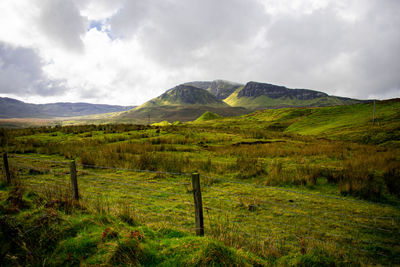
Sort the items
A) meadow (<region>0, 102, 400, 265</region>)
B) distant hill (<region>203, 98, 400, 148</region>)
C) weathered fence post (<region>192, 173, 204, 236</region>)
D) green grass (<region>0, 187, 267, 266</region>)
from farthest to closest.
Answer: distant hill (<region>203, 98, 400, 148</region>), meadow (<region>0, 102, 400, 265</region>), weathered fence post (<region>192, 173, 204, 236</region>), green grass (<region>0, 187, 267, 266</region>)

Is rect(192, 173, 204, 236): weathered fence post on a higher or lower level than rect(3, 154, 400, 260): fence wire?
higher

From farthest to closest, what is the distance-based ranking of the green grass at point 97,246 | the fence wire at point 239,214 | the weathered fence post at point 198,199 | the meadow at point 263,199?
the fence wire at point 239,214 → the meadow at point 263,199 → the weathered fence post at point 198,199 → the green grass at point 97,246

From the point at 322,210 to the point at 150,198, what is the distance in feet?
19.9

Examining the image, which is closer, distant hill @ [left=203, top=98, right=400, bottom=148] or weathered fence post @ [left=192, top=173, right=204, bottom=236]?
weathered fence post @ [left=192, top=173, right=204, bottom=236]

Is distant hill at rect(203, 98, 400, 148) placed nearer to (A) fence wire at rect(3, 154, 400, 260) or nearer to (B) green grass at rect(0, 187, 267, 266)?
(A) fence wire at rect(3, 154, 400, 260)

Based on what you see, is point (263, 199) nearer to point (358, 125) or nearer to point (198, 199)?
point (198, 199)

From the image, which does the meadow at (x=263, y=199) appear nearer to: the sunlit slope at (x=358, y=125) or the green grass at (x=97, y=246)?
the green grass at (x=97, y=246)

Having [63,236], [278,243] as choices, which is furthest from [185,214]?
[63,236]

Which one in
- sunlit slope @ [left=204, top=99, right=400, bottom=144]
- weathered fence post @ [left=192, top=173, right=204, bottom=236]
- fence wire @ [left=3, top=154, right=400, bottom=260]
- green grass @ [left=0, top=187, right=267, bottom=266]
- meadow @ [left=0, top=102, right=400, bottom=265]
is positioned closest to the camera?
green grass @ [left=0, top=187, right=267, bottom=266]

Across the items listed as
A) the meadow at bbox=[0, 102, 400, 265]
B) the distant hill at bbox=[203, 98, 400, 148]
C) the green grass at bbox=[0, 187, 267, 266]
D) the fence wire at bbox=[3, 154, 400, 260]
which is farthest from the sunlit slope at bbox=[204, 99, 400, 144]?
the green grass at bbox=[0, 187, 267, 266]

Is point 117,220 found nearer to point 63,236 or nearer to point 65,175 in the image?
point 63,236

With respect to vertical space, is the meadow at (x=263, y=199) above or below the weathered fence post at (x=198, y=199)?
below

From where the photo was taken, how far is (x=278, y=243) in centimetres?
433

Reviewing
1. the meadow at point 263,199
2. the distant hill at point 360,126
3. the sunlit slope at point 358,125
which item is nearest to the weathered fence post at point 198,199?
the meadow at point 263,199
